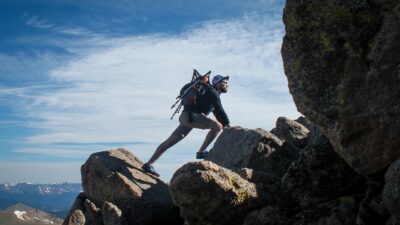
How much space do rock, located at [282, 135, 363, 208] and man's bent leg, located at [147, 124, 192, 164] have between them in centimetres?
997

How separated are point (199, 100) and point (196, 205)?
31.2 feet

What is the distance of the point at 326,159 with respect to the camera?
1195 cm

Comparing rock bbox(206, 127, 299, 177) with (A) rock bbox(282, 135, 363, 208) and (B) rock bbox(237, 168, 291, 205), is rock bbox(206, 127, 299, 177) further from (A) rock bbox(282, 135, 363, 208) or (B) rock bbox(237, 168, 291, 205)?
(A) rock bbox(282, 135, 363, 208)

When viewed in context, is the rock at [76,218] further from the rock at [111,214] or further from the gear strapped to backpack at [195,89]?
the gear strapped to backpack at [195,89]

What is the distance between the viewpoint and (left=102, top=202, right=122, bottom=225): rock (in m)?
16.9

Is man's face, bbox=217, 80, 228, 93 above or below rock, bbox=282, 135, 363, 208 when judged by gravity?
above

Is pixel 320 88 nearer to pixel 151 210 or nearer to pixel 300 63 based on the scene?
pixel 300 63

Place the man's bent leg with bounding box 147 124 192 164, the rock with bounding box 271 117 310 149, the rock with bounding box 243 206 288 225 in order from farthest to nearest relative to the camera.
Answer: the man's bent leg with bounding box 147 124 192 164
the rock with bounding box 271 117 310 149
the rock with bounding box 243 206 288 225

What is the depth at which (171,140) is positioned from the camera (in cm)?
2153

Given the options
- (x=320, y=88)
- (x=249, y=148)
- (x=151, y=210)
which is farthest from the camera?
(x=151, y=210)

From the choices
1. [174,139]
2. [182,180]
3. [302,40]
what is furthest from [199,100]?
[302,40]

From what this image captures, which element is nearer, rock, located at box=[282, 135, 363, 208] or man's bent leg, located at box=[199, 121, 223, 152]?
rock, located at box=[282, 135, 363, 208]

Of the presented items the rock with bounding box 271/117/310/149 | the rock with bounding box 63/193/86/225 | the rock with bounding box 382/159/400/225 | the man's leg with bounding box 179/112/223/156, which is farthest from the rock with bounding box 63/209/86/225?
the rock with bounding box 382/159/400/225

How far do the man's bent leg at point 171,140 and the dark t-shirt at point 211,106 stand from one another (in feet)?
3.71
